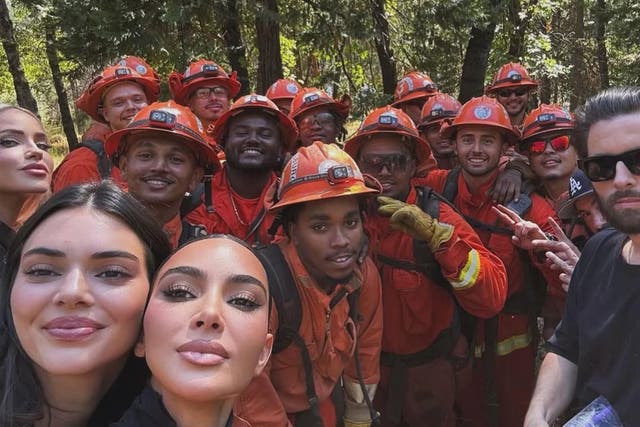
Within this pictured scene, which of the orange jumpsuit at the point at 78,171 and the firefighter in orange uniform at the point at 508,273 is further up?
the orange jumpsuit at the point at 78,171

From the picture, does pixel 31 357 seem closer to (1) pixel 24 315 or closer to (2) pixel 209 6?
(1) pixel 24 315

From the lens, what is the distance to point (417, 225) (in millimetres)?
3445

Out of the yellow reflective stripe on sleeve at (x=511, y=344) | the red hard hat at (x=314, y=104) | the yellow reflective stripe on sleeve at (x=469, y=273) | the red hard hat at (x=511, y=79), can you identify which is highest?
the red hard hat at (x=511, y=79)

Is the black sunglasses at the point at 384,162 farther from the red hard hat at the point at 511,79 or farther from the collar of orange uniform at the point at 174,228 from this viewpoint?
the red hard hat at the point at 511,79

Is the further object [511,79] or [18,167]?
[511,79]

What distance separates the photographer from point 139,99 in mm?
5375

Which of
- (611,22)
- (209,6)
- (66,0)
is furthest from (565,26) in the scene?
(66,0)

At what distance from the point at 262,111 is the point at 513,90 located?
12.6 feet

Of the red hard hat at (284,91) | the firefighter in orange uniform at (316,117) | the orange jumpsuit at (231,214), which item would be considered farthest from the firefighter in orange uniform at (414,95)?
the orange jumpsuit at (231,214)

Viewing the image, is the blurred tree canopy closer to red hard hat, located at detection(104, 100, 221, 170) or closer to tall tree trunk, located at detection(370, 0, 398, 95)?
tall tree trunk, located at detection(370, 0, 398, 95)

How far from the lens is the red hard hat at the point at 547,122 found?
478cm

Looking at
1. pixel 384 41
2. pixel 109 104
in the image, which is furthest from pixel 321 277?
pixel 384 41

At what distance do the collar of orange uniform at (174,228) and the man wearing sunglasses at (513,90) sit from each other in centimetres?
450

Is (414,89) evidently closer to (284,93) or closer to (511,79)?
(511,79)
